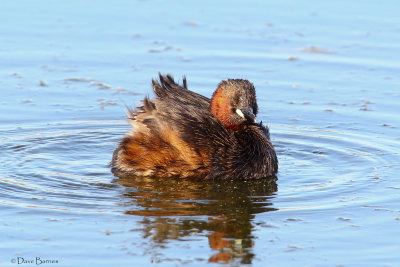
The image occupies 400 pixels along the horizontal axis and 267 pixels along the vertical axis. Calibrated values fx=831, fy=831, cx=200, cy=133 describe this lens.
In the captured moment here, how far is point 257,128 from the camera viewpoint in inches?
379

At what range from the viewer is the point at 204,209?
320 inches

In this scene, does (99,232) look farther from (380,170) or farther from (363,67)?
(363,67)

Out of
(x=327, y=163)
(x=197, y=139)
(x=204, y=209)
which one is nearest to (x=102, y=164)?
(x=197, y=139)

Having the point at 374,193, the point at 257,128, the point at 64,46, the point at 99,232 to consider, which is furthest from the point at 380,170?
the point at 64,46

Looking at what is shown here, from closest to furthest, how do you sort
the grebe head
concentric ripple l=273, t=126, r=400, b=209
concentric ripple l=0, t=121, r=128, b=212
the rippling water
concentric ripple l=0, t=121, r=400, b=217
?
the rippling water → concentric ripple l=0, t=121, r=128, b=212 → concentric ripple l=0, t=121, r=400, b=217 → concentric ripple l=273, t=126, r=400, b=209 → the grebe head

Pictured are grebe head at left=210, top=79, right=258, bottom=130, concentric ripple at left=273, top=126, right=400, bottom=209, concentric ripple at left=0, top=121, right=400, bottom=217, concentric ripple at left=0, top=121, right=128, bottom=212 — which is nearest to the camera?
concentric ripple at left=0, top=121, right=128, bottom=212

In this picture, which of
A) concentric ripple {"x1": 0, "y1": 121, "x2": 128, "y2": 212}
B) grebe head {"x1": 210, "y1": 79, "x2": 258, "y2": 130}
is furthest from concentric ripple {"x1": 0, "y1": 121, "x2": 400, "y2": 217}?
grebe head {"x1": 210, "y1": 79, "x2": 258, "y2": 130}

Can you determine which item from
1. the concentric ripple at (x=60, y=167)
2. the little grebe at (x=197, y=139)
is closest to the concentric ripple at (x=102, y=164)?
the concentric ripple at (x=60, y=167)

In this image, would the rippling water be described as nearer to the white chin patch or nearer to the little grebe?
the little grebe

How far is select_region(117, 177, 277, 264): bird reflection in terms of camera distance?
23.8 feet

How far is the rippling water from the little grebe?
0.18 m

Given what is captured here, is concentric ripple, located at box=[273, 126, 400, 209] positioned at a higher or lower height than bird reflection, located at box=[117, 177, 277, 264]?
higher

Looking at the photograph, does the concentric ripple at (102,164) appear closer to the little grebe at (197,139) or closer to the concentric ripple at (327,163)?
the concentric ripple at (327,163)

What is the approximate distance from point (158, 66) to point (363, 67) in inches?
132
